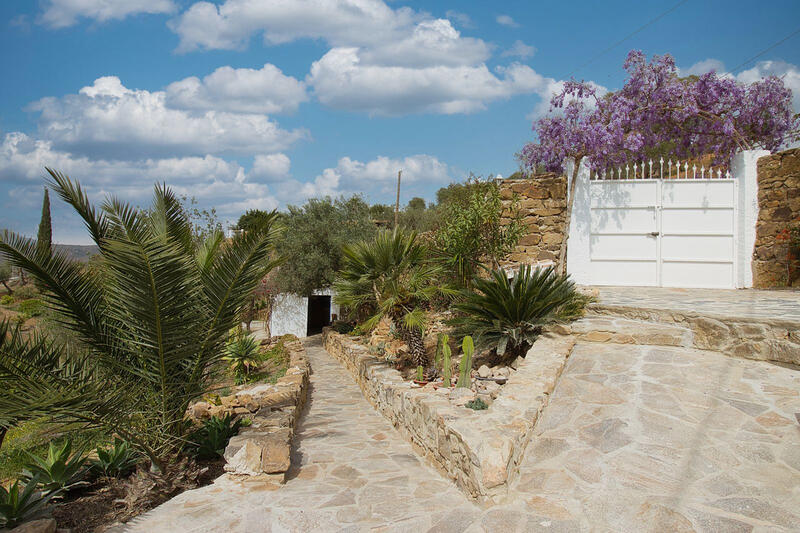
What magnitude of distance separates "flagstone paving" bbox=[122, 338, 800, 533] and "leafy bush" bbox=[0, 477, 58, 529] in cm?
76

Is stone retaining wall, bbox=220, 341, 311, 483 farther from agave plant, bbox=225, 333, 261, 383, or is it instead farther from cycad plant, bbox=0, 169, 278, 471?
agave plant, bbox=225, 333, 261, 383

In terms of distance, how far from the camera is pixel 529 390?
15.5 feet

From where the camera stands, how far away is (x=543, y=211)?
10.3 metres

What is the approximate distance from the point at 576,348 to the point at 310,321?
58.4 feet

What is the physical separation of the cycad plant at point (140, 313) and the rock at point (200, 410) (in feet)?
7.56

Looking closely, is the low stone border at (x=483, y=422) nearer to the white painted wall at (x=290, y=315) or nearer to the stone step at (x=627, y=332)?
the stone step at (x=627, y=332)

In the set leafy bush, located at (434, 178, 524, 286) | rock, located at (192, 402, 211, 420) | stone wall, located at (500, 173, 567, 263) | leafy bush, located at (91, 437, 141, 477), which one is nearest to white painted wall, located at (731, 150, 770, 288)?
stone wall, located at (500, 173, 567, 263)

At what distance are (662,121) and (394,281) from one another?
7231 mm

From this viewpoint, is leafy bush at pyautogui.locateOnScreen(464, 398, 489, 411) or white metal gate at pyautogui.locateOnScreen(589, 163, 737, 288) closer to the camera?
leafy bush at pyautogui.locateOnScreen(464, 398, 489, 411)

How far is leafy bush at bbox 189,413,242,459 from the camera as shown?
5.24 m

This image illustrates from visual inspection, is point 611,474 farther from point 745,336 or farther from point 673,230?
point 673,230

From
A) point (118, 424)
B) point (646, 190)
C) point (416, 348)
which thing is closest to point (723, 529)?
point (118, 424)

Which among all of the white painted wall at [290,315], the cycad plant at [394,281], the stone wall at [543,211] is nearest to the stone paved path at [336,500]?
the cycad plant at [394,281]

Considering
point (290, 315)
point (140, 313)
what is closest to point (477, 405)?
point (140, 313)
